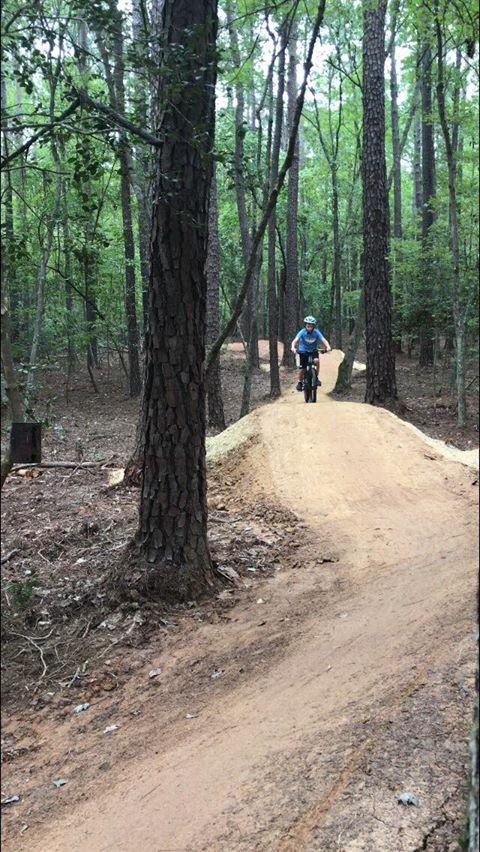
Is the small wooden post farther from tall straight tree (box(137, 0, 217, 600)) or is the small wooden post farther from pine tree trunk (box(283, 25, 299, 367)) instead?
pine tree trunk (box(283, 25, 299, 367))

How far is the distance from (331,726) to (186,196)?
4072 millimetres

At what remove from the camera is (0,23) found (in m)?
2.79

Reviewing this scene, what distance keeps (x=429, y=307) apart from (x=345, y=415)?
6587 millimetres

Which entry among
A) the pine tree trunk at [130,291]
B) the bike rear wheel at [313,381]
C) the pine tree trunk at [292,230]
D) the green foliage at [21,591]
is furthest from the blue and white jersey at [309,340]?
the pine tree trunk at [292,230]

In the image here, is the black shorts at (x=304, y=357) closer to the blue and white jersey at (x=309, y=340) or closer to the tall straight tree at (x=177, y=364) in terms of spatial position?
the blue and white jersey at (x=309, y=340)

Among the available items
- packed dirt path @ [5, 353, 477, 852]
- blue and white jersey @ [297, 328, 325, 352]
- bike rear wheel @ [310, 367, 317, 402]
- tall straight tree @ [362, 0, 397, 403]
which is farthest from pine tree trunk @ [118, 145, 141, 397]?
packed dirt path @ [5, 353, 477, 852]

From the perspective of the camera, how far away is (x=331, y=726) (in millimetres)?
3658

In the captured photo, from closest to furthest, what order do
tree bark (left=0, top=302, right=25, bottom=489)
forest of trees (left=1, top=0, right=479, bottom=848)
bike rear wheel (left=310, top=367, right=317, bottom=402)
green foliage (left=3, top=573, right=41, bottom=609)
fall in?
tree bark (left=0, top=302, right=25, bottom=489) → forest of trees (left=1, top=0, right=479, bottom=848) → green foliage (left=3, top=573, right=41, bottom=609) → bike rear wheel (left=310, top=367, right=317, bottom=402)

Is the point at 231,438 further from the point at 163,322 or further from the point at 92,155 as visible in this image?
the point at 92,155

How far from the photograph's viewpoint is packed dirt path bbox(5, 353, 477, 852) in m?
2.92

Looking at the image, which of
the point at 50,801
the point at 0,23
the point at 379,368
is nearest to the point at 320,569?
the point at 50,801

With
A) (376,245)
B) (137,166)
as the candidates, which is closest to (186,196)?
(137,166)

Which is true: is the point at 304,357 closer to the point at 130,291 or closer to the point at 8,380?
the point at 130,291

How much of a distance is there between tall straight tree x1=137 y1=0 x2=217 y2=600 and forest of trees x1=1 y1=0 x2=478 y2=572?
17 millimetres
